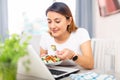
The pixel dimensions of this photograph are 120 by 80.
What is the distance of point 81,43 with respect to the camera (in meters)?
1.76

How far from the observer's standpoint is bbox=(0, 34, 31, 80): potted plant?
715mm

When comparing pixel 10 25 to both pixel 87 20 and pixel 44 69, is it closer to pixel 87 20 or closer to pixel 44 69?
pixel 87 20

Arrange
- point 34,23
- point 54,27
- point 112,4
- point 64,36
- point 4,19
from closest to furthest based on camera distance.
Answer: point 54,27 → point 64,36 → point 112,4 → point 4,19 → point 34,23

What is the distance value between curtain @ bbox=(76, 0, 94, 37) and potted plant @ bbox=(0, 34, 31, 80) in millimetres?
2673

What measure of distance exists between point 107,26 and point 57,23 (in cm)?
150

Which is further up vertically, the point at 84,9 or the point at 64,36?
the point at 84,9

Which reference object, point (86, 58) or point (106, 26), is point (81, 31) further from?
point (106, 26)

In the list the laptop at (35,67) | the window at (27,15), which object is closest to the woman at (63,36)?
the laptop at (35,67)

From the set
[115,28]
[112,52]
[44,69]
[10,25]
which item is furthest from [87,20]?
[44,69]

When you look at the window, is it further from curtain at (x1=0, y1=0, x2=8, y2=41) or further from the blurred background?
curtain at (x1=0, y1=0, x2=8, y2=41)

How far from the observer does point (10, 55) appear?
28.2 inches

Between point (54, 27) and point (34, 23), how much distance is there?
196 cm

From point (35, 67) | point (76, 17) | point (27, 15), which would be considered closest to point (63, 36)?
point (35, 67)

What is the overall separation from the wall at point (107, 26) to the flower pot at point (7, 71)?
2.20 metres
